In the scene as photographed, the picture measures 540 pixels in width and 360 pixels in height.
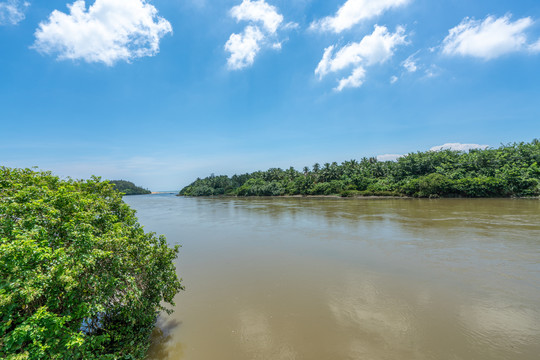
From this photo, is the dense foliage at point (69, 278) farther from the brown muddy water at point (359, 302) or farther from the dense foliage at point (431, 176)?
the dense foliage at point (431, 176)

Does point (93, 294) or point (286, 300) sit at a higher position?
point (93, 294)

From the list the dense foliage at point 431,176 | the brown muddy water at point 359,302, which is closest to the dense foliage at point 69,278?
the brown muddy water at point 359,302

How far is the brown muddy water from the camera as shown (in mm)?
5969

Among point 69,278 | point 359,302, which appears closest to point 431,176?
point 359,302

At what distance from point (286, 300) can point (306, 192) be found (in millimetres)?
73427

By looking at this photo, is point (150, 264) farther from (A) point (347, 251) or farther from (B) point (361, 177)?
(B) point (361, 177)

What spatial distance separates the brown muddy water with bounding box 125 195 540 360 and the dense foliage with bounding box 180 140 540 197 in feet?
147

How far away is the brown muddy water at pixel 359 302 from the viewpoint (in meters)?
5.97

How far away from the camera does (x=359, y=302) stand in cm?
822

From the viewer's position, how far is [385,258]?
12.9 m

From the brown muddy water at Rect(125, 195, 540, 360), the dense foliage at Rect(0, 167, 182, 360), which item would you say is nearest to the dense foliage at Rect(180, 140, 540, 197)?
the brown muddy water at Rect(125, 195, 540, 360)

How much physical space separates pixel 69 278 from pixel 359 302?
27.7 ft

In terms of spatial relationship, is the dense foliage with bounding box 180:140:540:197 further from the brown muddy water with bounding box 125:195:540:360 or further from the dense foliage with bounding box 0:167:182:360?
the dense foliage with bounding box 0:167:182:360

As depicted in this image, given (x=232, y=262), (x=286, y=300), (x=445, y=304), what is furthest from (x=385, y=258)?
(x=232, y=262)
